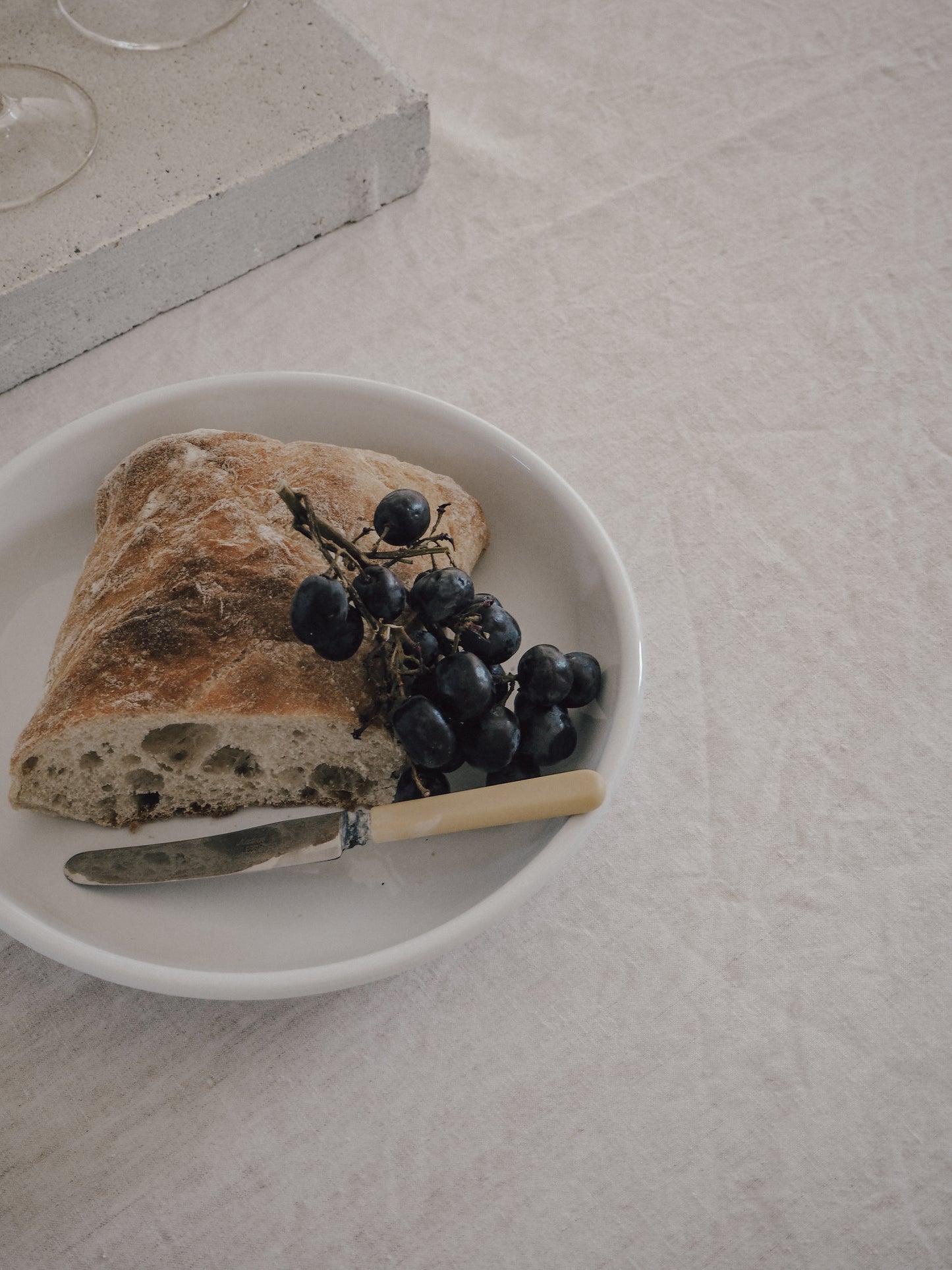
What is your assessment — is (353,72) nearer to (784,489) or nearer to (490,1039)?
(784,489)

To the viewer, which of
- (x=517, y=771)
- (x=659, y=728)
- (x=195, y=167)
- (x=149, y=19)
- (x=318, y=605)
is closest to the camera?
(x=318, y=605)

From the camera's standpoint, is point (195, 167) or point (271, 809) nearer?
point (271, 809)

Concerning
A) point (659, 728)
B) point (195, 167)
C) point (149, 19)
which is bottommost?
point (659, 728)

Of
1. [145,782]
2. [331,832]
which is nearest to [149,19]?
[145,782]

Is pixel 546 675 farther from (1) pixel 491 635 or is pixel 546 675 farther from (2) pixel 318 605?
(2) pixel 318 605

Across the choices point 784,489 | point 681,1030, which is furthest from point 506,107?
point 681,1030

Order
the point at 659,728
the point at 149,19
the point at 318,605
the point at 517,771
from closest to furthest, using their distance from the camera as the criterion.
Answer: the point at 318,605 < the point at 517,771 < the point at 659,728 < the point at 149,19

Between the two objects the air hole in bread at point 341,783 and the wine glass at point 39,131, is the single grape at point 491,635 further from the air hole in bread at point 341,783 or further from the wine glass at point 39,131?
the wine glass at point 39,131

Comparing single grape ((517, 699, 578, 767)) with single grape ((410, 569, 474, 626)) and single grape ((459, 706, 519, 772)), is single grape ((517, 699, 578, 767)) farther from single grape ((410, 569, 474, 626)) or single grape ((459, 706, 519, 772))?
single grape ((410, 569, 474, 626))

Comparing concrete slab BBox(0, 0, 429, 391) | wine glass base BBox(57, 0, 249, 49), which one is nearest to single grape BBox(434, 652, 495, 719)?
concrete slab BBox(0, 0, 429, 391)

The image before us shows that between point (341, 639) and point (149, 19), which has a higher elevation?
point (149, 19)
